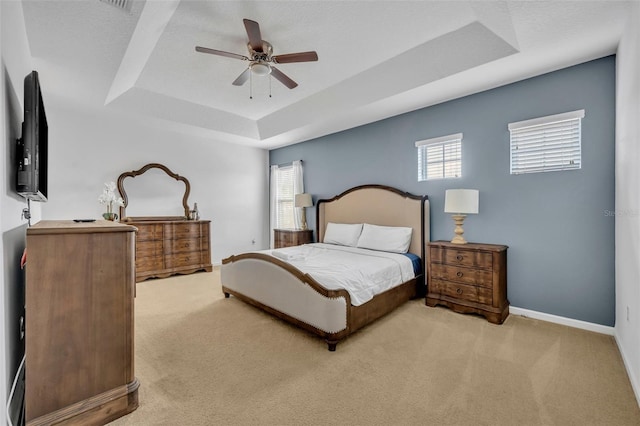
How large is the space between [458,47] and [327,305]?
283 cm

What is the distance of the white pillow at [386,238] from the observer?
3.95 meters

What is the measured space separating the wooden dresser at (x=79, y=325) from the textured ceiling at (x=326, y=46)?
191cm

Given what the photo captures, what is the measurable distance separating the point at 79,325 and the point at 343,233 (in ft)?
11.6

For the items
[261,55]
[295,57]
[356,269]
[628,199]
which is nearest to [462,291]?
[356,269]

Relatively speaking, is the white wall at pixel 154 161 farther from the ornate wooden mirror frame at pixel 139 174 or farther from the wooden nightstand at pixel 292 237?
the wooden nightstand at pixel 292 237

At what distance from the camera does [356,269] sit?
9.61ft

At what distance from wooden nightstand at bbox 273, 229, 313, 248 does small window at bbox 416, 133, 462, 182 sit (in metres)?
2.39

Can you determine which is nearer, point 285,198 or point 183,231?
point 183,231

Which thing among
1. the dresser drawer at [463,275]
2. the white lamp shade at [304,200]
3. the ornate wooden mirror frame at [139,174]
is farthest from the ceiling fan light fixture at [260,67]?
the ornate wooden mirror frame at [139,174]

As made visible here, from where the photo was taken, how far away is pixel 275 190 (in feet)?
21.7

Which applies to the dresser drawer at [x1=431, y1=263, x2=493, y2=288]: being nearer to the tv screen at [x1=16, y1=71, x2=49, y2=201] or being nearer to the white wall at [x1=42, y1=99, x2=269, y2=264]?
the tv screen at [x1=16, y1=71, x2=49, y2=201]

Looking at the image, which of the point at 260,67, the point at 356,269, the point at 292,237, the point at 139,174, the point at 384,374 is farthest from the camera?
the point at 292,237

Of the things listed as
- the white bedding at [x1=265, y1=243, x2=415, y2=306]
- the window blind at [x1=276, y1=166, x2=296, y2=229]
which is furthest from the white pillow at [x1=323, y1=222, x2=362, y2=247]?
the window blind at [x1=276, y1=166, x2=296, y2=229]

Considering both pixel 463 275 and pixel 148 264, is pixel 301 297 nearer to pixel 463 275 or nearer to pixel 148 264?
pixel 463 275
